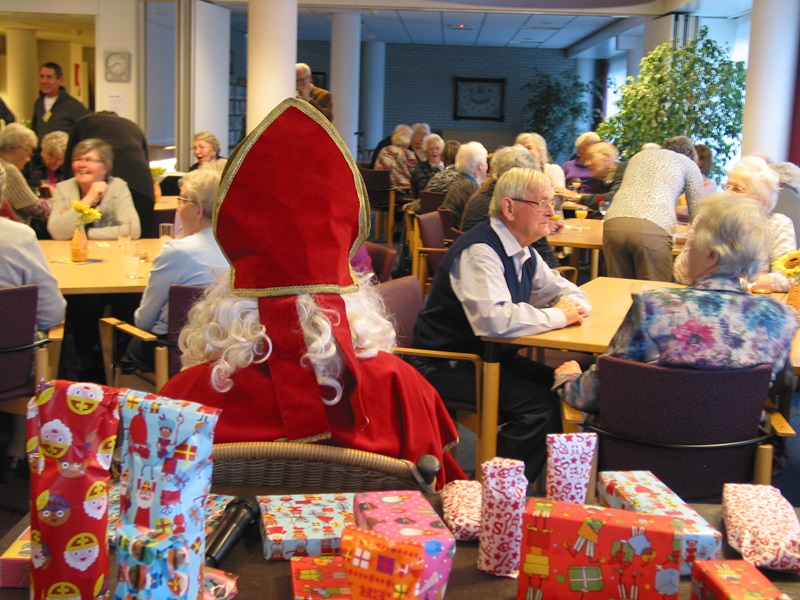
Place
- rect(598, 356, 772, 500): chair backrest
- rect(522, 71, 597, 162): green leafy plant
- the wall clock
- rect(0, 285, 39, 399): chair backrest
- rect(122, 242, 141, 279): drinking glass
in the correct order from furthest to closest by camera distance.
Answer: rect(522, 71, 597, 162): green leafy plant < the wall clock < rect(122, 242, 141, 279): drinking glass < rect(0, 285, 39, 399): chair backrest < rect(598, 356, 772, 500): chair backrest

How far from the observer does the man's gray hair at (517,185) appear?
3561 mm

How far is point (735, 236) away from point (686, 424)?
535 millimetres

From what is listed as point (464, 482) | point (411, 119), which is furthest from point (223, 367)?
point (411, 119)

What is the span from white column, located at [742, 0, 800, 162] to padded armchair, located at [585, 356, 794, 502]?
663cm

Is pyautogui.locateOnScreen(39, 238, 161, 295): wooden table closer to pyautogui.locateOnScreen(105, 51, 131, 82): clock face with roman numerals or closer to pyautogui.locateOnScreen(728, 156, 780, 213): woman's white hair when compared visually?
pyautogui.locateOnScreen(728, 156, 780, 213): woman's white hair

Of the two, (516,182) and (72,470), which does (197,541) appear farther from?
(516,182)

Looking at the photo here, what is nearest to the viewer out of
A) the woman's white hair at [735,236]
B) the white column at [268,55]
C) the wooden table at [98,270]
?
the woman's white hair at [735,236]

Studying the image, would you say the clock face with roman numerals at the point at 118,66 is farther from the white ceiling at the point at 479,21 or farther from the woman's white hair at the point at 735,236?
the woman's white hair at the point at 735,236

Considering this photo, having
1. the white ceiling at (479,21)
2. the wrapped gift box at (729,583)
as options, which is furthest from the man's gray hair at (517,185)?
the white ceiling at (479,21)

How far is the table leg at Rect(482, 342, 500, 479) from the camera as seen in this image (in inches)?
138

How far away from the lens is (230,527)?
1.53 metres

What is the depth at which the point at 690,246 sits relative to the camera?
281cm

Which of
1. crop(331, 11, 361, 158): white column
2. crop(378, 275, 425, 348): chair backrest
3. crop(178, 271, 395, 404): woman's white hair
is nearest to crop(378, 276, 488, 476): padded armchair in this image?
crop(378, 275, 425, 348): chair backrest

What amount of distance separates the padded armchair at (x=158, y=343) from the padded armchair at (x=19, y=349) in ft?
1.13
